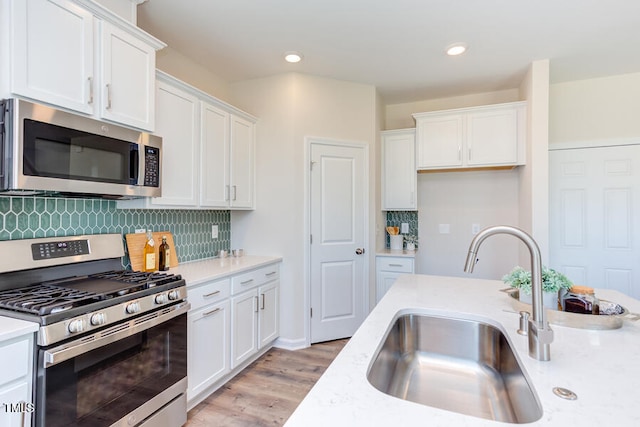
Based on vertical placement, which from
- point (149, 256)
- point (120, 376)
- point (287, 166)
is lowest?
point (120, 376)

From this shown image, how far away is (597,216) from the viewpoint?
330 cm

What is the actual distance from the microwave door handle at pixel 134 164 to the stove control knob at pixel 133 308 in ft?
2.27

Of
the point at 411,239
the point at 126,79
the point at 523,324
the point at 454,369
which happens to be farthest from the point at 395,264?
the point at 126,79

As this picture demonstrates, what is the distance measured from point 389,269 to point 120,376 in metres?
A: 2.60

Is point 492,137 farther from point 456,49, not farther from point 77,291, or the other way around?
point 77,291

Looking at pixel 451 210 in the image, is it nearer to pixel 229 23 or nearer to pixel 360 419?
pixel 229 23

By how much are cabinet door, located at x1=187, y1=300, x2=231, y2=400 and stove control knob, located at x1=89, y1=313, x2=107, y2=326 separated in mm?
635

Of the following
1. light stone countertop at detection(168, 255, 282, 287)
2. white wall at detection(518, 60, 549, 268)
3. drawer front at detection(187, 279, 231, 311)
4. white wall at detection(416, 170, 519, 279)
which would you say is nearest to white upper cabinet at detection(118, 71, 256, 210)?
light stone countertop at detection(168, 255, 282, 287)

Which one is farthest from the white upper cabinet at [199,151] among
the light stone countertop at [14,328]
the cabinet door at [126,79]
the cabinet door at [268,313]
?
the light stone countertop at [14,328]

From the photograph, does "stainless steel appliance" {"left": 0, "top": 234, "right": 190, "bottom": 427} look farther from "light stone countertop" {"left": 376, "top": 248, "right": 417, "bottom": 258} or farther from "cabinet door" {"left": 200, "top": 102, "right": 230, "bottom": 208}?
"light stone countertop" {"left": 376, "top": 248, "right": 417, "bottom": 258}

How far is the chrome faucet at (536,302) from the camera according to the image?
92 cm

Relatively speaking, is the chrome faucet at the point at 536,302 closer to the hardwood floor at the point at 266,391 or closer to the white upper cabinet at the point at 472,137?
the hardwood floor at the point at 266,391

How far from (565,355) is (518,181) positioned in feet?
9.95

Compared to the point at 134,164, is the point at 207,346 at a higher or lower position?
lower
